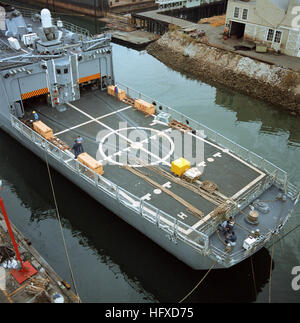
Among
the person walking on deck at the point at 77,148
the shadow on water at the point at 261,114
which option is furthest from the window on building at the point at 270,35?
the person walking on deck at the point at 77,148

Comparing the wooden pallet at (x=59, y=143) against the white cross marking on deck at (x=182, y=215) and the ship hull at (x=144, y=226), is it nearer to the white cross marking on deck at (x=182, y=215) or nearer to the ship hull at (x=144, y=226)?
the ship hull at (x=144, y=226)

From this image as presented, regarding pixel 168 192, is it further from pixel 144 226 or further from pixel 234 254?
pixel 234 254

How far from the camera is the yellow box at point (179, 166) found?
2049 centimetres

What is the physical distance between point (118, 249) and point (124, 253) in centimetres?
50

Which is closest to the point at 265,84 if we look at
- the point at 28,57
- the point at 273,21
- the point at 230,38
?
the point at 273,21

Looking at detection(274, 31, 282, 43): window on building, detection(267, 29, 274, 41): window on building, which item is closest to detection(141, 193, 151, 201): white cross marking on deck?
detection(274, 31, 282, 43): window on building

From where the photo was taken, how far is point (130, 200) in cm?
1908

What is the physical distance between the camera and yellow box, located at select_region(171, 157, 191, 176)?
20.5 metres

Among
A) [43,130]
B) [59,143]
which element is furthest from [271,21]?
[43,130]

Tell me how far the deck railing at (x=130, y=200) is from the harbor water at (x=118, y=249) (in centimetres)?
301

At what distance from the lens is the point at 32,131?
23641 millimetres

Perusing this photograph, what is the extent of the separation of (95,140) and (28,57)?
8.98 metres
